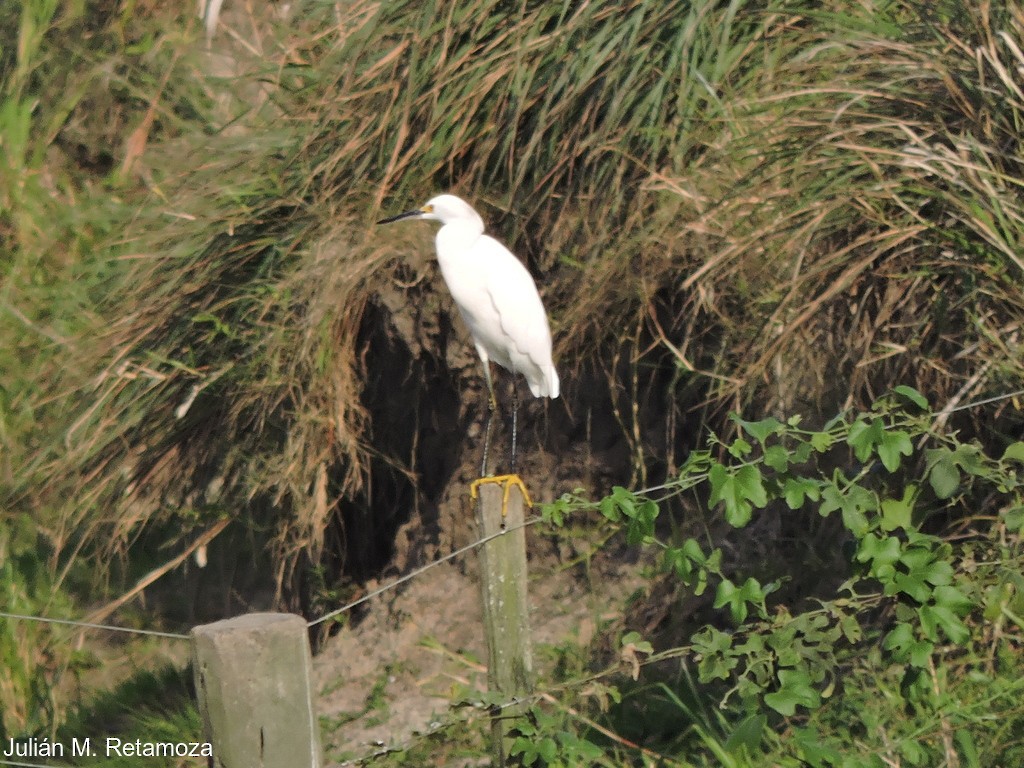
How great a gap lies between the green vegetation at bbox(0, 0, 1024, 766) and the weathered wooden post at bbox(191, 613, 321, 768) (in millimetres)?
617

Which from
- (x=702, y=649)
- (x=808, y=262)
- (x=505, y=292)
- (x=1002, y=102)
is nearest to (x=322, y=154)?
(x=505, y=292)

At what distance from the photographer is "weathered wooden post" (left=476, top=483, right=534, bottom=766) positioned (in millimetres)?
2496

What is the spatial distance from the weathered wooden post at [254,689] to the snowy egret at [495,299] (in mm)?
1492

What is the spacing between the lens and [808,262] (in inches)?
135

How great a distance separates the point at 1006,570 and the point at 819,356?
983 millimetres

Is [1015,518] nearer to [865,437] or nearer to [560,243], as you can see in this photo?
[865,437]

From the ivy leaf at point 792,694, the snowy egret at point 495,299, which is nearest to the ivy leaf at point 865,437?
the ivy leaf at point 792,694

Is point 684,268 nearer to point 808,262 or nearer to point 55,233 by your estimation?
point 808,262

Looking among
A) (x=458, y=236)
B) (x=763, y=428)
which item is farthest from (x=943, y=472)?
(x=458, y=236)

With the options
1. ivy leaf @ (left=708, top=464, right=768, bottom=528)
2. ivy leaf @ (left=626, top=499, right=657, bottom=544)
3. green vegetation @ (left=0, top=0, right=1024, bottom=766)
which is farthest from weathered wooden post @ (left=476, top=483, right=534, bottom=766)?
ivy leaf @ (left=708, top=464, right=768, bottom=528)

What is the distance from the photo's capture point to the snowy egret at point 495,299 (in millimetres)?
3512

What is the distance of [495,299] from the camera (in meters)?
3.53

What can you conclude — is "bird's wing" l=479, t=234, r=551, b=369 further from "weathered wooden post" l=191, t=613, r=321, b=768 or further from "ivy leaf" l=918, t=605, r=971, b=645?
"weathered wooden post" l=191, t=613, r=321, b=768

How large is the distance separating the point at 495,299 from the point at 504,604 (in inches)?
47.0
